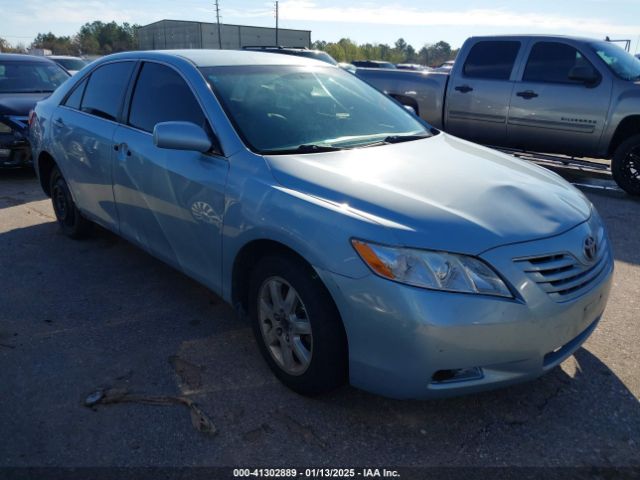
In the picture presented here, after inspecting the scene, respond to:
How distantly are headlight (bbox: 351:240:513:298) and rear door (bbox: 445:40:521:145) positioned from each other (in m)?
5.98

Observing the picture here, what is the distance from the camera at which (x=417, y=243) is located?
2.25 meters

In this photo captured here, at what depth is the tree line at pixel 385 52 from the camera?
234ft

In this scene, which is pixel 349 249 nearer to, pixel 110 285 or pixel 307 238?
pixel 307 238

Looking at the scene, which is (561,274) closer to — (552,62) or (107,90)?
(107,90)

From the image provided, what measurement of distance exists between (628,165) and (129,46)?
86814mm

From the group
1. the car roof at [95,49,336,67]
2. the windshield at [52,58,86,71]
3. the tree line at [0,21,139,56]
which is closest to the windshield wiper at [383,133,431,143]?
the car roof at [95,49,336,67]

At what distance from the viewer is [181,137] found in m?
2.95

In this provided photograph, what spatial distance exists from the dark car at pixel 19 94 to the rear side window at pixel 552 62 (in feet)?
22.9

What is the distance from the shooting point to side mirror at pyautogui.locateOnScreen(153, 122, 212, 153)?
2953mm

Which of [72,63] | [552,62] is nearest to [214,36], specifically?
[72,63]

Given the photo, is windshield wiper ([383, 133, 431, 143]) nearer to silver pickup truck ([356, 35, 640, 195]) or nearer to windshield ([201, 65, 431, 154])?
windshield ([201, 65, 431, 154])

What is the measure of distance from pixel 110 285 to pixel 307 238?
7.78 feet

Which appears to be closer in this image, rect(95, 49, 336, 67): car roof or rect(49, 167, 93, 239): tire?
rect(95, 49, 336, 67): car roof

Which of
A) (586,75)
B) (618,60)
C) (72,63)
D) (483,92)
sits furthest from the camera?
(72,63)
